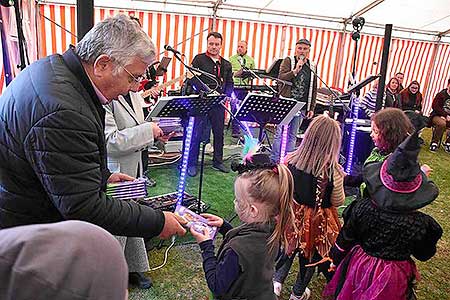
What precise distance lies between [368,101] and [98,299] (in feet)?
22.8

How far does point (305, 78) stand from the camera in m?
5.51

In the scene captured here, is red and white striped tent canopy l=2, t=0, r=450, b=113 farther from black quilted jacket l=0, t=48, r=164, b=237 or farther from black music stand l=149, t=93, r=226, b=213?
black quilted jacket l=0, t=48, r=164, b=237

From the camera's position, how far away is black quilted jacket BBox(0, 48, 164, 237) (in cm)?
127

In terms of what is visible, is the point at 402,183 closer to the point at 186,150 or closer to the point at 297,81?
the point at 186,150

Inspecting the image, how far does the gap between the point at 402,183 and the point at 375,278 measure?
571 millimetres

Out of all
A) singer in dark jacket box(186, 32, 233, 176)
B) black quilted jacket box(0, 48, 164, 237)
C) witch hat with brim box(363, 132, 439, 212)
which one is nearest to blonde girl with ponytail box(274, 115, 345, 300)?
witch hat with brim box(363, 132, 439, 212)

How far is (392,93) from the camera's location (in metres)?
7.62

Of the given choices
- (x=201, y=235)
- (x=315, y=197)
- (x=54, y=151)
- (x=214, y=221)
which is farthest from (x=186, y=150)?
(x=54, y=151)

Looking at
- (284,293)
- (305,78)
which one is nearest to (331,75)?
(305,78)

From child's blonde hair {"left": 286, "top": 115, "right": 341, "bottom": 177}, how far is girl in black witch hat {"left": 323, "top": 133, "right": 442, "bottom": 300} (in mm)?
314

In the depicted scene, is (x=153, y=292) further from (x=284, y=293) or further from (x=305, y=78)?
(x=305, y=78)

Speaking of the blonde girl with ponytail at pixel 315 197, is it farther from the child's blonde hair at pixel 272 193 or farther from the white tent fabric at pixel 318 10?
the white tent fabric at pixel 318 10

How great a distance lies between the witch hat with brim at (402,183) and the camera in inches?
77.7

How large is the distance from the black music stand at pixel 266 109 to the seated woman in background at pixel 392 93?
169 inches
